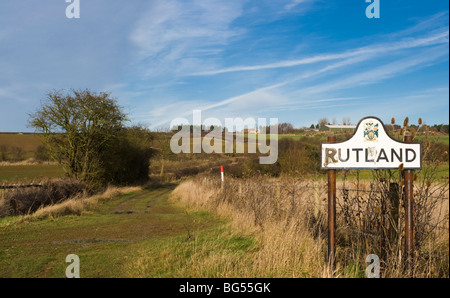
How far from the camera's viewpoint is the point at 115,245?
791cm

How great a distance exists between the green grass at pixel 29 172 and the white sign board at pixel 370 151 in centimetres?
1555

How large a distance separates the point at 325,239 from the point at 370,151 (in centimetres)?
269

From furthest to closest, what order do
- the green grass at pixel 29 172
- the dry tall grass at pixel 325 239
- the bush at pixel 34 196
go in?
1. the green grass at pixel 29 172
2. the bush at pixel 34 196
3. the dry tall grass at pixel 325 239

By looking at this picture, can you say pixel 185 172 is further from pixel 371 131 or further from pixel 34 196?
pixel 371 131

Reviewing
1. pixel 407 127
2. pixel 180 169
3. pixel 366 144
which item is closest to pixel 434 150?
pixel 407 127

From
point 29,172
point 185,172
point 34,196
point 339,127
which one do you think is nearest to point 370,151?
point 339,127

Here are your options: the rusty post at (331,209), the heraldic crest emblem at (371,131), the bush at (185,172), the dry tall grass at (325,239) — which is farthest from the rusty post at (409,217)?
the bush at (185,172)

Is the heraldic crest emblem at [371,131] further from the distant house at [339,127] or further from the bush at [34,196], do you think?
the bush at [34,196]

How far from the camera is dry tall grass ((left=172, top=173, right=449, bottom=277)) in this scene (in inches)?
192

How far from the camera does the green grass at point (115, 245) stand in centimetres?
591

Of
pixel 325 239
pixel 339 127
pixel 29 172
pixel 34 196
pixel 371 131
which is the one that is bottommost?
pixel 34 196

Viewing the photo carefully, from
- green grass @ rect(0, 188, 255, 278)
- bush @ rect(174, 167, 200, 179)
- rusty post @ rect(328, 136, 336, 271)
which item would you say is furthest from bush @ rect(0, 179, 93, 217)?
bush @ rect(174, 167, 200, 179)
